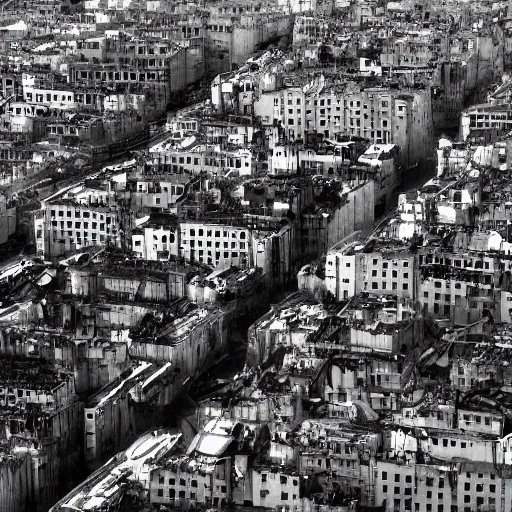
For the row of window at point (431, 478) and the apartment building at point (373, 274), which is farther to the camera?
the apartment building at point (373, 274)

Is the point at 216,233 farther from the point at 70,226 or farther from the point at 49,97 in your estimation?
the point at 49,97

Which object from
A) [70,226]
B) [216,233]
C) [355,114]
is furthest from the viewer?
[355,114]

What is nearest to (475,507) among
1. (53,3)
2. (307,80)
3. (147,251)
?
(147,251)

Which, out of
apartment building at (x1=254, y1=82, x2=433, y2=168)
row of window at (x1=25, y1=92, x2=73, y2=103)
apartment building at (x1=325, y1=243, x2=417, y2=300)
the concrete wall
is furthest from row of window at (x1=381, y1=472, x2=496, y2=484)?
row of window at (x1=25, y1=92, x2=73, y2=103)

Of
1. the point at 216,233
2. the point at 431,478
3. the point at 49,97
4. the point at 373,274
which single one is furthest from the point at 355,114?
the point at 431,478

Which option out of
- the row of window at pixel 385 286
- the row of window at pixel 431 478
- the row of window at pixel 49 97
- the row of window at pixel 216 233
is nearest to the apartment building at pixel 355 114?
the row of window at pixel 49 97

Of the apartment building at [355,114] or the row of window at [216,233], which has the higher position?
the apartment building at [355,114]

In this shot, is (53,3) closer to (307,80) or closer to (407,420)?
(307,80)

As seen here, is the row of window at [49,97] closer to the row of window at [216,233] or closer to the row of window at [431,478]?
the row of window at [216,233]

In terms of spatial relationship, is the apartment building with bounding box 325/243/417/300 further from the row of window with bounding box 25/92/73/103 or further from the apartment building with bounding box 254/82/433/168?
the row of window with bounding box 25/92/73/103

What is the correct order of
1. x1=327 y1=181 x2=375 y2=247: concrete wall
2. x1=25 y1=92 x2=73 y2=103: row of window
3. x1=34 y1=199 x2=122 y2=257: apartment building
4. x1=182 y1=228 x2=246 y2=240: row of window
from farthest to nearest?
x1=25 y1=92 x2=73 y2=103: row of window < x1=34 y1=199 x2=122 y2=257: apartment building < x1=327 y1=181 x2=375 y2=247: concrete wall < x1=182 y1=228 x2=246 y2=240: row of window

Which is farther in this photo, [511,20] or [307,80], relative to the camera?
[511,20]
